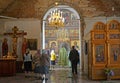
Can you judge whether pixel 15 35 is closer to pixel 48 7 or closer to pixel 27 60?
pixel 48 7

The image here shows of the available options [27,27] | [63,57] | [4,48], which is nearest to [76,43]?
[63,57]

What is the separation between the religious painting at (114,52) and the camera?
1623 centimetres

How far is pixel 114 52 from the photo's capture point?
53.4 feet

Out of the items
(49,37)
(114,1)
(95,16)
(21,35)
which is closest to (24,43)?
(21,35)

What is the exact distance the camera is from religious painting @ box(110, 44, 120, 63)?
53.3ft

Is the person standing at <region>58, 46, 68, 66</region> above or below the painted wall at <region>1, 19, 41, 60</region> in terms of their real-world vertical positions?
below

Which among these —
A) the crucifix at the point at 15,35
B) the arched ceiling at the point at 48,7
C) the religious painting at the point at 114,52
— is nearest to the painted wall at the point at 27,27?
the crucifix at the point at 15,35

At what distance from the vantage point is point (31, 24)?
70.9 ft

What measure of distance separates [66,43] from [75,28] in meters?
1.70

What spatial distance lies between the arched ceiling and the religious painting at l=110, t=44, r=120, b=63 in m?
5.57

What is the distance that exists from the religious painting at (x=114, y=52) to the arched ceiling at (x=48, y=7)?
5.57 meters

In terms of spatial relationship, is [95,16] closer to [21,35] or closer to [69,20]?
[21,35]

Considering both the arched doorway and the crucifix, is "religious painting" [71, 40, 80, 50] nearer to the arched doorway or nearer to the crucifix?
the arched doorway

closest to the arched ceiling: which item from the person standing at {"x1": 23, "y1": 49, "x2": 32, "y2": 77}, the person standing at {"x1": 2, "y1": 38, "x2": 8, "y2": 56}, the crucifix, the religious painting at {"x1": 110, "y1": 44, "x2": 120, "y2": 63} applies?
the crucifix
